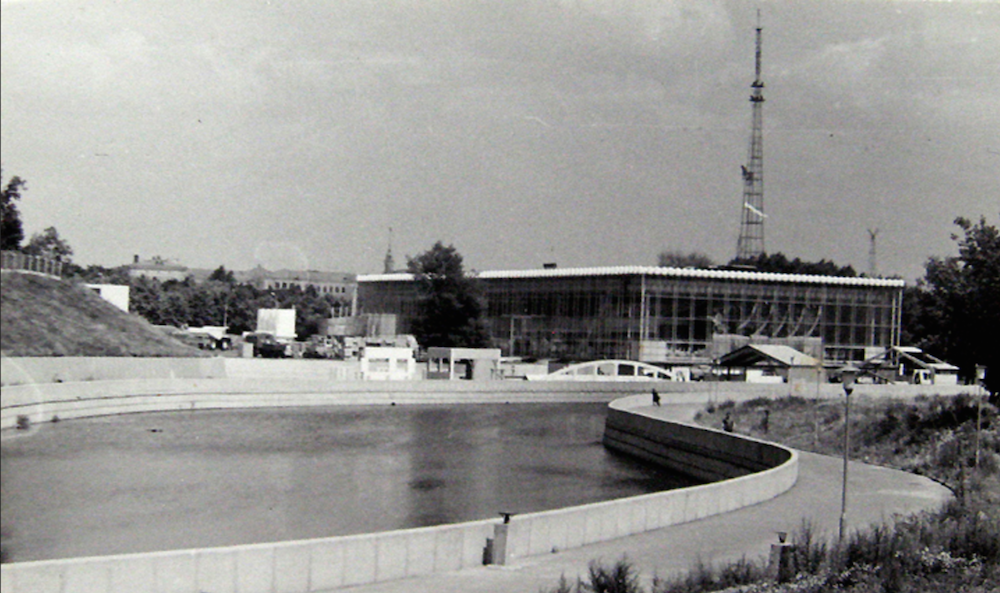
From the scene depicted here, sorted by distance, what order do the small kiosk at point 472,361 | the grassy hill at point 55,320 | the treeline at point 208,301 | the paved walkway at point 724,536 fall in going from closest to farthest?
the paved walkway at point 724,536 < the grassy hill at point 55,320 < the treeline at point 208,301 < the small kiosk at point 472,361

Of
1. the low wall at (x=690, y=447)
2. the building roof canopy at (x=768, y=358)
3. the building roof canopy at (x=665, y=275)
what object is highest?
the building roof canopy at (x=665, y=275)

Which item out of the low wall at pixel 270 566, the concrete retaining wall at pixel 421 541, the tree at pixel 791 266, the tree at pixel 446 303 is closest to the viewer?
the low wall at pixel 270 566

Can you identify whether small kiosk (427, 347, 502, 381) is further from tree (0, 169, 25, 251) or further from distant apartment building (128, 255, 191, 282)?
tree (0, 169, 25, 251)

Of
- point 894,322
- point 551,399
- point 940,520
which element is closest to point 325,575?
point 940,520

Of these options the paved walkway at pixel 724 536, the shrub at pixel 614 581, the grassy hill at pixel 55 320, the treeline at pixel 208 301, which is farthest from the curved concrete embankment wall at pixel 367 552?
the treeline at pixel 208 301

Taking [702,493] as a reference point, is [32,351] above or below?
above

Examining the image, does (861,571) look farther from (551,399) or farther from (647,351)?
(647,351)

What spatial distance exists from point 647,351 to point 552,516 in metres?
91.8

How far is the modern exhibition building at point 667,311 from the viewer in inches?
4503

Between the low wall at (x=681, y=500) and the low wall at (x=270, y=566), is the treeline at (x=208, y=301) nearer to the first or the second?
the low wall at (x=681, y=500)

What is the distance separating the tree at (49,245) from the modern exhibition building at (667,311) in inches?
3001

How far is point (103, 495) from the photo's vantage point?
36688 mm

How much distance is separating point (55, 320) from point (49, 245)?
10.7 m

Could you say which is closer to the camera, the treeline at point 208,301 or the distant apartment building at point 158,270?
the treeline at point 208,301
